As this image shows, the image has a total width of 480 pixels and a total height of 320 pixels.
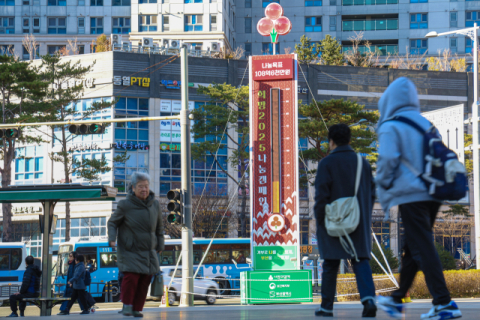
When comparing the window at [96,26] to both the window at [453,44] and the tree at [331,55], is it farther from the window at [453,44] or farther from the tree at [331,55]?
the window at [453,44]

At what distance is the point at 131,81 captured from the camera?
161ft

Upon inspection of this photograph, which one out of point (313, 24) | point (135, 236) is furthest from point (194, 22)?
point (135, 236)

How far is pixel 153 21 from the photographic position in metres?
66.4

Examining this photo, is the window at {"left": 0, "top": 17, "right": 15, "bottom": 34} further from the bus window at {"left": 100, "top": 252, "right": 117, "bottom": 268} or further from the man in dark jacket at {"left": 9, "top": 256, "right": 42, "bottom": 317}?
the man in dark jacket at {"left": 9, "top": 256, "right": 42, "bottom": 317}

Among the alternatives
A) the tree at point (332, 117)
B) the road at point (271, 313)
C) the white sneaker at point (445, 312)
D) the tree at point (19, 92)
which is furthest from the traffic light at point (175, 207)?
the tree at point (19, 92)

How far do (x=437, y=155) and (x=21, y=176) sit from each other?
1934 inches

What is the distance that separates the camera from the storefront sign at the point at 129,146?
156 ft

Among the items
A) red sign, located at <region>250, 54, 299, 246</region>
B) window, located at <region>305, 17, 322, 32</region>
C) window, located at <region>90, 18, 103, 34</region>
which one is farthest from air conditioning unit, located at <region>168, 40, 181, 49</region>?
red sign, located at <region>250, 54, 299, 246</region>

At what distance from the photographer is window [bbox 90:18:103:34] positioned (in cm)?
7150

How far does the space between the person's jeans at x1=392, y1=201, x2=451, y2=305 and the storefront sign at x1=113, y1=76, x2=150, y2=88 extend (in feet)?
150

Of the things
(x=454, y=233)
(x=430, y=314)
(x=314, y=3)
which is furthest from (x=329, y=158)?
(x=314, y=3)

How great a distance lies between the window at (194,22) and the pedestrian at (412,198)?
6283 centimetres

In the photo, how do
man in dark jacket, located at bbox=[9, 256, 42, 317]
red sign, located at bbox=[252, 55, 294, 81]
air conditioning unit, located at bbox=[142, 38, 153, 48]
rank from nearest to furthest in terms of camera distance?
1. man in dark jacket, located at bbox=[9, 256, 42, 317]
2. red sign, located at bbox=[252, 55, 294, 81]
3. air conditioning unit, located at bbox=[142, 38, 153, 48]

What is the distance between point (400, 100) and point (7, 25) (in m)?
73.5
